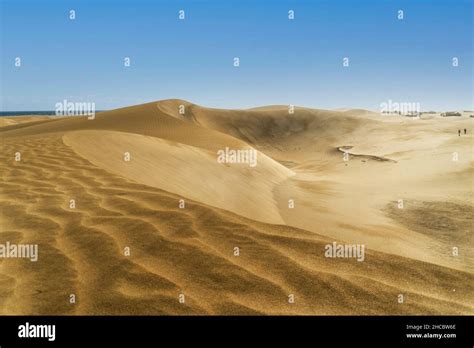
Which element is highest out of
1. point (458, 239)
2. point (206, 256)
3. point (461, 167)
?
point (461, 167)

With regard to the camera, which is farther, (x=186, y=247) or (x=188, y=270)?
(x=186, y=247)

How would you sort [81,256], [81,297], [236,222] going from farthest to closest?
[236,222], [81,256], [81,297]

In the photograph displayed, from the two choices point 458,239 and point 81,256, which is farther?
Result: point 458,239

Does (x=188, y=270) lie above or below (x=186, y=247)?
below
